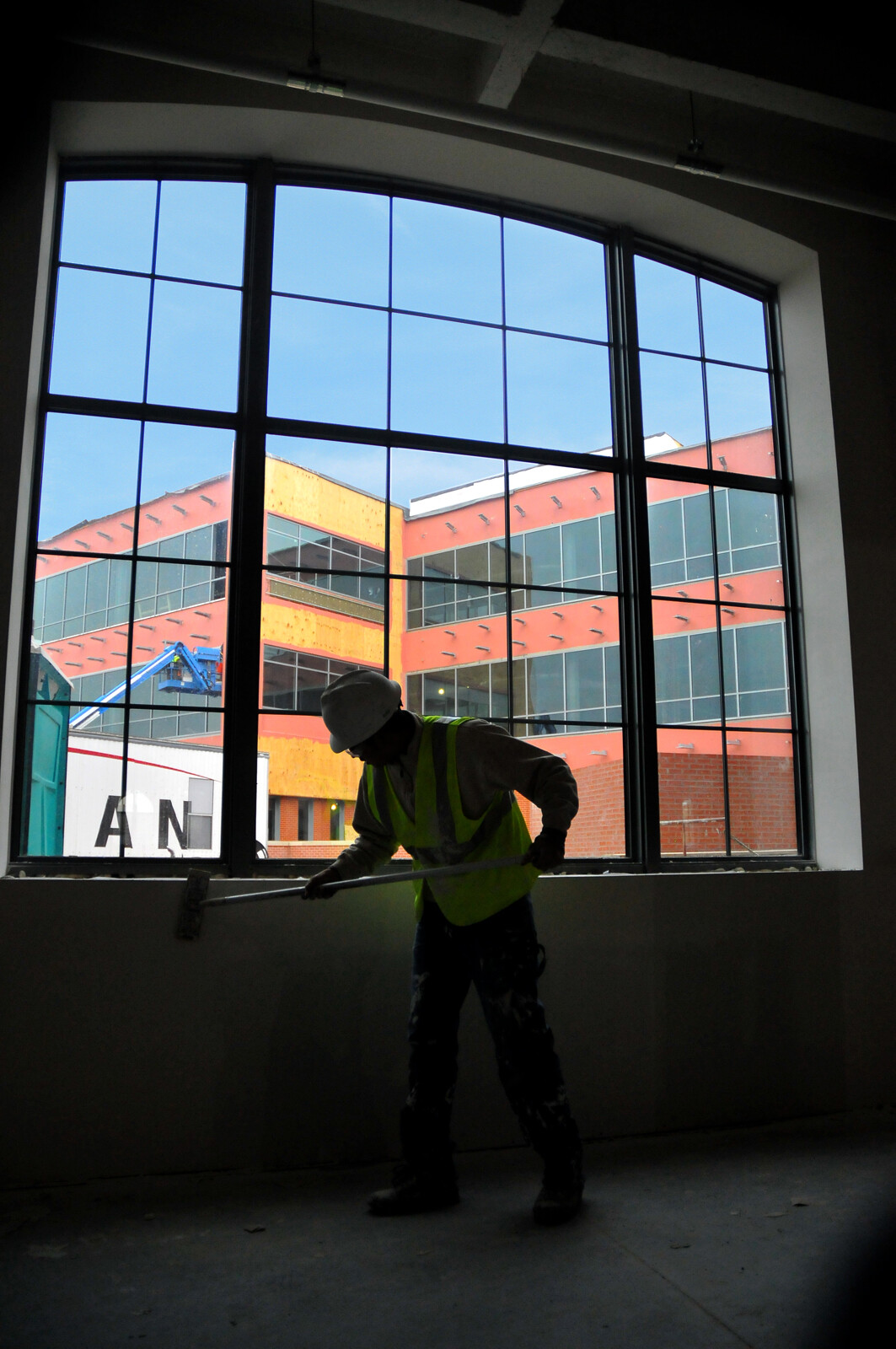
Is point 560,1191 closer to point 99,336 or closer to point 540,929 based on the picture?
point 540,929

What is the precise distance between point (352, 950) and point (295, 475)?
→ 1.64 meters

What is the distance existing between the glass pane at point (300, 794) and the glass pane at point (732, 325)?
2.34m

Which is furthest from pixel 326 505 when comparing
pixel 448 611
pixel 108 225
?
pixel 108 225

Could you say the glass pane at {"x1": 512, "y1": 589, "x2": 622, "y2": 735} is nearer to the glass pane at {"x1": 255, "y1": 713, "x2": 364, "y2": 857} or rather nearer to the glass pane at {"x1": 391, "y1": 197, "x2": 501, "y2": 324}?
the glass pane at {"x1": 255, "y1": 713, "x2": 364, "y2": 857}

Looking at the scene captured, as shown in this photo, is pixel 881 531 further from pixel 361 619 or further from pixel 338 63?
pixel 338 63

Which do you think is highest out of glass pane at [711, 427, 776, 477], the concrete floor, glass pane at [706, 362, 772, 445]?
glass pane at [706, 362, 772, 445]

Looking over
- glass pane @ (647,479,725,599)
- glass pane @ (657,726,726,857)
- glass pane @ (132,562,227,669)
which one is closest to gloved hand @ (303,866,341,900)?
glass pane @ (132,562,227,669)

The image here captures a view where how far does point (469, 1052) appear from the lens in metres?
3.08

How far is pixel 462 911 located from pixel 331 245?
8.24 ft

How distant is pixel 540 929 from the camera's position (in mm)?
3203

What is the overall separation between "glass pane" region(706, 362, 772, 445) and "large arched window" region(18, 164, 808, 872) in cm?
1

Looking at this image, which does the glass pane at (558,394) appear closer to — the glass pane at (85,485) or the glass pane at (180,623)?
the glass pane at (180,623)

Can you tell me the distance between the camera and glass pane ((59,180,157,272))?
11.2ft

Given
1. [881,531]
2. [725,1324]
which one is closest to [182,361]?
[881,531]
